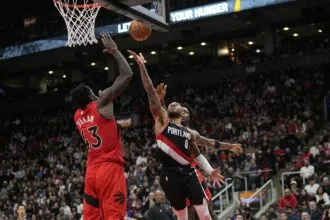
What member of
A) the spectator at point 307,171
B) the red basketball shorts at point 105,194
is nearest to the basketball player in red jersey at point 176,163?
the red basketball shorts at point 105,194

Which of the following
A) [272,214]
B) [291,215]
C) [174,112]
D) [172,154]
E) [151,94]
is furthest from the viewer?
[272,214]

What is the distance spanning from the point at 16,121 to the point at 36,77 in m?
4.71

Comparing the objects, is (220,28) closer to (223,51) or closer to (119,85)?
(223,51)

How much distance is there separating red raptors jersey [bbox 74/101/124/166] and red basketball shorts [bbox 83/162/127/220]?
0.10 meters

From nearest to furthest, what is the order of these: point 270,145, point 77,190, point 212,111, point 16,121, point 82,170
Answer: point 270,145
point 77,190
point 82,170
point 212,111
point 16,121

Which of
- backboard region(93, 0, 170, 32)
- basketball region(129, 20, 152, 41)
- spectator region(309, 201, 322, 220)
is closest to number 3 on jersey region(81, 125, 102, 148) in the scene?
backboard region(93, 0, 170, 32)

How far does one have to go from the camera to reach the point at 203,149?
2139 centimetres

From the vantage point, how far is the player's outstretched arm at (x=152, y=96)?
7.77m

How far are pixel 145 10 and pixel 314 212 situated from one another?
23.9ft

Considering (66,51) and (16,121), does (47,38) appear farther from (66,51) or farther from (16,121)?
(16,121)

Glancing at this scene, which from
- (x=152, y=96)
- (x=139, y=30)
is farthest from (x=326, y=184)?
(x=152, y=96)

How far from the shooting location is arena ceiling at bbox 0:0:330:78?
28.2 metres

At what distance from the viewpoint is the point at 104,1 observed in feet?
29.8

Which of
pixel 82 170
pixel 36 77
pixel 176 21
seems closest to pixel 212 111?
pixel 176 21
